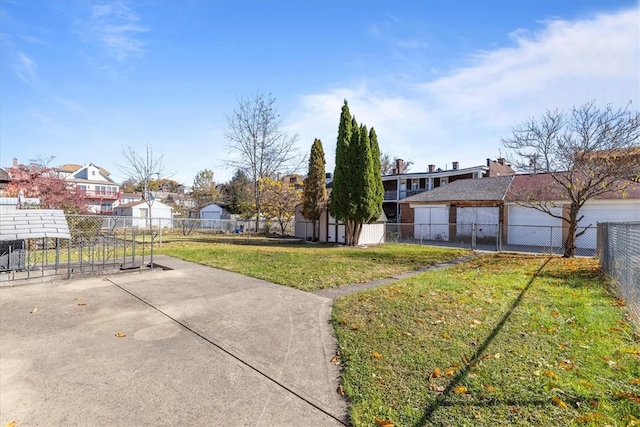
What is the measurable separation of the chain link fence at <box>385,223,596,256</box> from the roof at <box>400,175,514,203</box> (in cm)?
188

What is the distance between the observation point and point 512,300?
610 cm

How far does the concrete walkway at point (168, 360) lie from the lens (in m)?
2.81

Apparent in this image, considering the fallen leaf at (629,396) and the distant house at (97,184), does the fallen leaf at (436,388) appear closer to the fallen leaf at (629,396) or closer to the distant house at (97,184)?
the fallen leaf at (629,396)

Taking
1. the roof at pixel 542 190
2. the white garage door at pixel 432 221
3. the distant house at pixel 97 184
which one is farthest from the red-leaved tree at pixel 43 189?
the distant house at pixel 97 184

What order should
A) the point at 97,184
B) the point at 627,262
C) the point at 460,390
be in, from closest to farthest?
the point at 460,390 → the point at 627,262 → the point at 97,184

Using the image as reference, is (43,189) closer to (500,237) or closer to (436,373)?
(436,373)

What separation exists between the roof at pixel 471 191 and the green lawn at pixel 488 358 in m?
15.3

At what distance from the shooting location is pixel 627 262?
575 centimetres

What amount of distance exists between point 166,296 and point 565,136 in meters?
14.4

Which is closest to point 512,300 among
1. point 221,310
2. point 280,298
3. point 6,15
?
point 280,298

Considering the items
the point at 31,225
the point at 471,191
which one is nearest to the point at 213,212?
the point at 471,191

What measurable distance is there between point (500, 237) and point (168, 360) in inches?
612

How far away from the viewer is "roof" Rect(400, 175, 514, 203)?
20938 mm

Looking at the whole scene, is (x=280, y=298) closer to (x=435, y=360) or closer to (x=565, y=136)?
(x=435, y=360)
